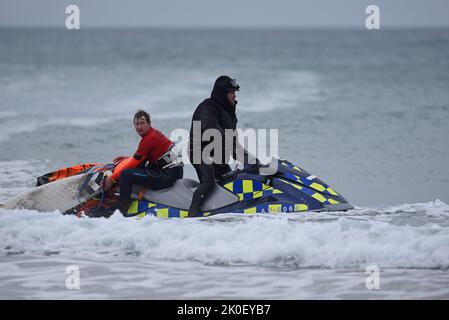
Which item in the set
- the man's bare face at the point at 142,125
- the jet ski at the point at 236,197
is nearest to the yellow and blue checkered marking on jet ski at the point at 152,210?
the jet ski at the point at 236,197

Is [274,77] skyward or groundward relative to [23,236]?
skyward

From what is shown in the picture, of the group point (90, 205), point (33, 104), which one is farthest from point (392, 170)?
point (33, 104)

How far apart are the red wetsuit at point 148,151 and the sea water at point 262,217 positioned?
57 cm

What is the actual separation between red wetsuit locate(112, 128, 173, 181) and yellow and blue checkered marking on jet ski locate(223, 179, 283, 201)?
0.85 m

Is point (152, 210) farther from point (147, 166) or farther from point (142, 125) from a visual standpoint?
point (142, 125)

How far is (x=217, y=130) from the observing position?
31.1 feet

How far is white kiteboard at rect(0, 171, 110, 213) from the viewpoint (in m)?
9.65

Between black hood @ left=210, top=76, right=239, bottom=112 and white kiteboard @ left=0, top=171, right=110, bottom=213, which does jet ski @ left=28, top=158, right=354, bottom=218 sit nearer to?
white kiteboard @ left=0, top=171, right=110, bottom=213

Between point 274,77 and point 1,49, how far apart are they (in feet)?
101

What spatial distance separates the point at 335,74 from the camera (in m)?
39.8

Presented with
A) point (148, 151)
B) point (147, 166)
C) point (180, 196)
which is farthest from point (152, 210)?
point (148, 151)

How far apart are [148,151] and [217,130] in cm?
80

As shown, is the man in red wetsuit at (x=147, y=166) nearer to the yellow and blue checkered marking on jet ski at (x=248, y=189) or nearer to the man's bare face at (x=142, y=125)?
the man's bare face at (x=142, y=125)
